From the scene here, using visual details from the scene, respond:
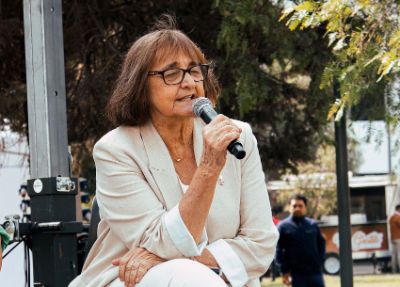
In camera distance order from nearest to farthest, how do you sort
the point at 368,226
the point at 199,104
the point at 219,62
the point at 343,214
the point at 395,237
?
the point at 199,104 < the point at 343,214 < the point at 219,62 < the point at 395,237 < the point at 368,226

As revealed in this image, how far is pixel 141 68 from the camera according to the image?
3330 mm

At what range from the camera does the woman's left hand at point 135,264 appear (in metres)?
2.93

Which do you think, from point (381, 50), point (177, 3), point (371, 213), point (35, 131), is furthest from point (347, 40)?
point (371, 213)

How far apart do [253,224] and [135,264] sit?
52 cm

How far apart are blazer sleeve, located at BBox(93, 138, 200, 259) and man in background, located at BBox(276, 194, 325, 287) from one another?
922cm

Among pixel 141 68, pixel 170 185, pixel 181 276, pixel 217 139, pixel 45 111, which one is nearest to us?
pixel 181 276

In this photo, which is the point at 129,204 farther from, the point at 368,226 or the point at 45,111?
the point at 368,226

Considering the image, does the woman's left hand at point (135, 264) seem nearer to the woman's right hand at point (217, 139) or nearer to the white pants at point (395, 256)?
the woman's right hand at point (217, 139)

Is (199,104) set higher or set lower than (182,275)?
higher

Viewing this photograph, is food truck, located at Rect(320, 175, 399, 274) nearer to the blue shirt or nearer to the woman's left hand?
the blue shirt

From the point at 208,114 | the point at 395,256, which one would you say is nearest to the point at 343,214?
the point at 208,114

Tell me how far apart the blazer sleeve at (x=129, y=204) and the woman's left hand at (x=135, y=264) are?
0.08 ft

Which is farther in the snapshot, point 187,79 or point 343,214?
point 343,214

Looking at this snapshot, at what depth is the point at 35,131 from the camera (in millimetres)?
5387
